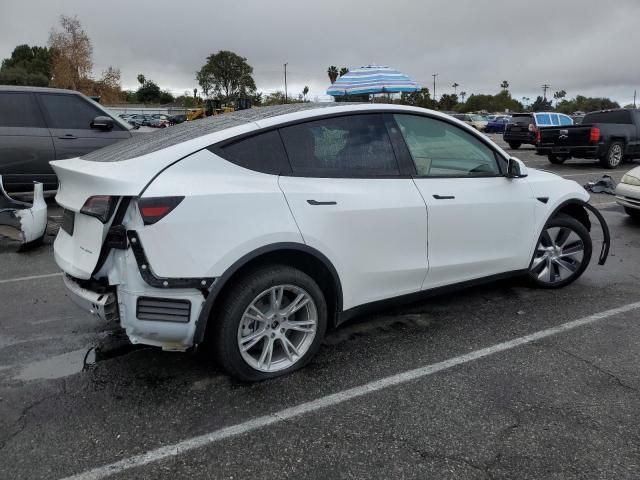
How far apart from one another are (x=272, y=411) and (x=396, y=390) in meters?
0.75

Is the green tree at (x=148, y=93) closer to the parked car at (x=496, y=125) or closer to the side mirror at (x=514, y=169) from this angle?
the parked car at (x=496, y=125)

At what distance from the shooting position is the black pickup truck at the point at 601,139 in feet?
48.9

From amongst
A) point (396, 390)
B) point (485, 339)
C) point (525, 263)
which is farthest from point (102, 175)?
point (525, 263)

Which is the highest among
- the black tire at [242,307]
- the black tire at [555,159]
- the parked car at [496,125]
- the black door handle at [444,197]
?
the parked car at [496,125]

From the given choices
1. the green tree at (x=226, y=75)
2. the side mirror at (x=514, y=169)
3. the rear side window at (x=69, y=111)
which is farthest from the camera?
the green tree at (x=226, y=75)

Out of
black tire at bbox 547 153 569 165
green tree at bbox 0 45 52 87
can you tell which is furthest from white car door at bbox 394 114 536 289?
green tree at bbox 0 45 52 87

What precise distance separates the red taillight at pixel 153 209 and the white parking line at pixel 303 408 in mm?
1128

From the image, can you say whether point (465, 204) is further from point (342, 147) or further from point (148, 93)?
point (148, 93)

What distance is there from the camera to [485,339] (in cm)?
385

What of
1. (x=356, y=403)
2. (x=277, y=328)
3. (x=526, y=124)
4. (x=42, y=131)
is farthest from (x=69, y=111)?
(x=526, y=124)

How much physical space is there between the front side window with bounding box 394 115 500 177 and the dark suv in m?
6.29

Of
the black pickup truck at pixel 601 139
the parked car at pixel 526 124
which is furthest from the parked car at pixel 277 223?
the parked car at pixel 526 124

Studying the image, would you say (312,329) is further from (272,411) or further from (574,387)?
(574,387)

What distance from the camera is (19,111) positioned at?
8.20 m
